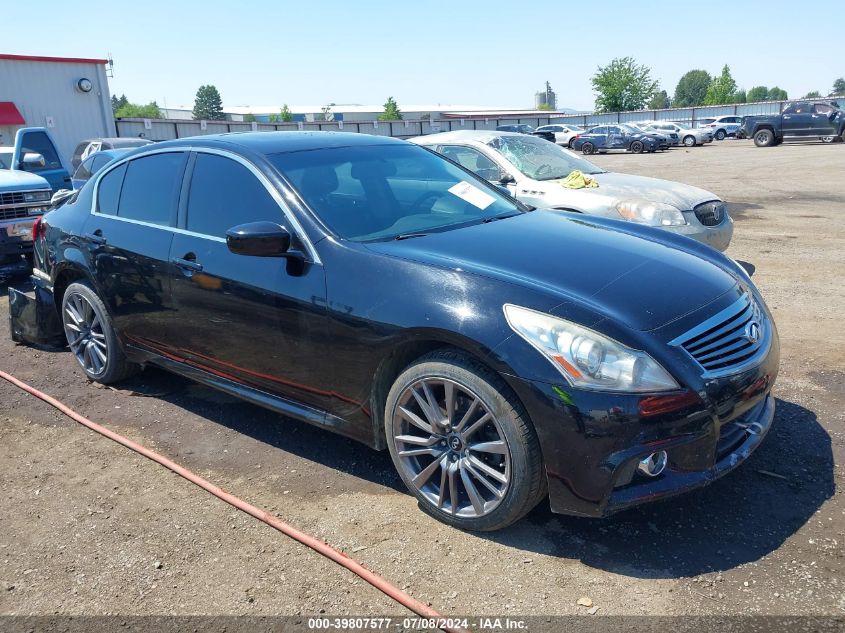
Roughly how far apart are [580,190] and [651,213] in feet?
2.53

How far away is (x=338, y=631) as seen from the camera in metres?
2.66

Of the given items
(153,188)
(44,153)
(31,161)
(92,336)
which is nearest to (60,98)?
(44,153)

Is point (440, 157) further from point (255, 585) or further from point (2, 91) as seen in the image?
point (2, 91)

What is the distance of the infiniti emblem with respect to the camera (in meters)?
3.25

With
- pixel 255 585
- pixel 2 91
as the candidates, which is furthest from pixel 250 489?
pixel 2 91

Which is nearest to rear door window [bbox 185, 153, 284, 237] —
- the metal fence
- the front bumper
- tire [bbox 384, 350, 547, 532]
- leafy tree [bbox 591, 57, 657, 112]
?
tire [bbox 384, 350, 547, 532]

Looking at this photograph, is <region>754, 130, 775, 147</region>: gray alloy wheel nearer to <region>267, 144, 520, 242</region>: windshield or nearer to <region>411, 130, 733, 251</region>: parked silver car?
<region>411, 130, 733, 251</region>: parked silver car

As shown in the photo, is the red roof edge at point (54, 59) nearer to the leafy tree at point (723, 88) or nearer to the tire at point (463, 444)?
the tire at point (463, 444)

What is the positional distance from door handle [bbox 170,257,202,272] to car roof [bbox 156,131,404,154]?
0.71m

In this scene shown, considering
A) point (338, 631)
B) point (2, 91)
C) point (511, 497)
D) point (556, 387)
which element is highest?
point (2, 91)

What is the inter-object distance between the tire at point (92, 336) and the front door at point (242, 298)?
0.90 m

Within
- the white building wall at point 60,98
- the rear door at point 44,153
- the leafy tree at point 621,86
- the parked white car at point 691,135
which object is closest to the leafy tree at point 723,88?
the leafy tree at point 621,86

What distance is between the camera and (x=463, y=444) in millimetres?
3150

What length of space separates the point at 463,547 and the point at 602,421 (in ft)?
2.83
